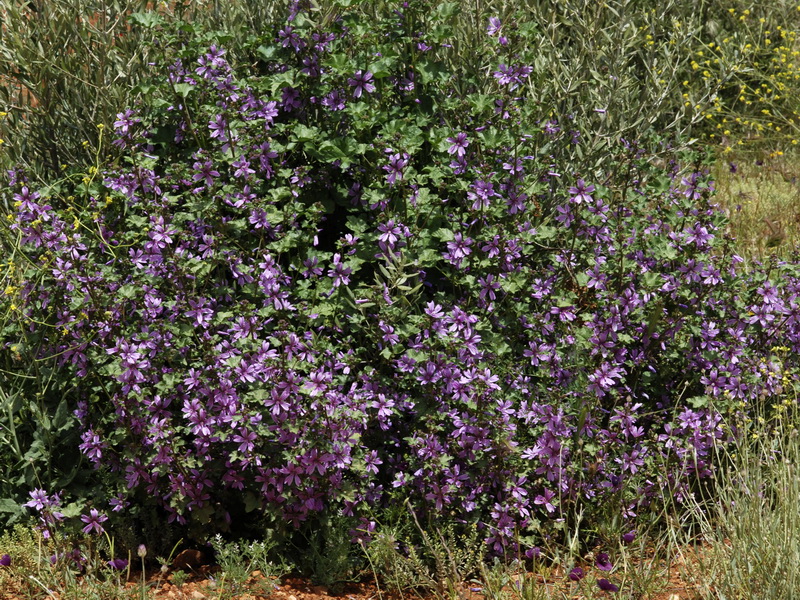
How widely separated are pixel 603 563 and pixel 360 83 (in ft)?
6.16

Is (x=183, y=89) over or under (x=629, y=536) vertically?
over

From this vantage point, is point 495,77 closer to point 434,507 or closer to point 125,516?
point 434,507

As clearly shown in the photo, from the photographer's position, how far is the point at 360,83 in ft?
10.9

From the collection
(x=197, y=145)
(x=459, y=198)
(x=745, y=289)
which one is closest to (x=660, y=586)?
(x=745, y=289)

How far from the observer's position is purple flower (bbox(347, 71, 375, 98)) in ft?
10.9

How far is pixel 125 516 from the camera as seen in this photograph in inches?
132

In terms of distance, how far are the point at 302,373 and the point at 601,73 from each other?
6.94 feet

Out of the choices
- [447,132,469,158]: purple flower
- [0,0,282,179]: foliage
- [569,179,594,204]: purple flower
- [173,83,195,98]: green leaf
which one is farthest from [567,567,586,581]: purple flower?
[0,0,282,179]: foliage

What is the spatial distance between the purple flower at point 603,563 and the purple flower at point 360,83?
5.96 ft

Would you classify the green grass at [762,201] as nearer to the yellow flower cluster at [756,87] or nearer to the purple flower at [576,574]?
the yellow flower cluster at [756,87]

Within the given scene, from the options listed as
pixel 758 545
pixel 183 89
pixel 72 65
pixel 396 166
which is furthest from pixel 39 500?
pixel 758 545

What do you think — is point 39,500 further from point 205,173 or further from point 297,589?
point 205,173

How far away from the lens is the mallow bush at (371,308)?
3.06m

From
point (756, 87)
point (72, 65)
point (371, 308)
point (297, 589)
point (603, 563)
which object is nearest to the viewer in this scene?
point (603, 563)
